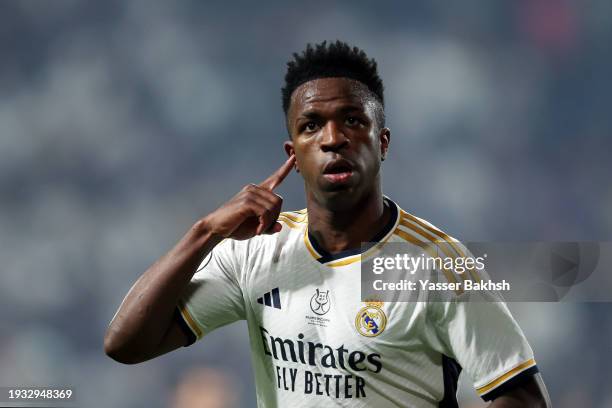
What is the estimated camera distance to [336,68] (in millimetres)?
3076

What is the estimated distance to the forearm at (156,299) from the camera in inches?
114

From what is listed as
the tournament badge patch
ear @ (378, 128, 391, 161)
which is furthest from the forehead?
the tournament badge patch

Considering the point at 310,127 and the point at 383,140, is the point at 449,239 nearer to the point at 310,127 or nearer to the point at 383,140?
the point at 383,140

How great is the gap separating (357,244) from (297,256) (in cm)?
24

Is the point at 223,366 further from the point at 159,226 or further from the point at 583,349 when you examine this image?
the point at 583,349

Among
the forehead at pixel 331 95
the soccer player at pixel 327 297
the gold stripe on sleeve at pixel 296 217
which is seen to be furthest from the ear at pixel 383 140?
the gold stripe on sleeve at pixel 296 217

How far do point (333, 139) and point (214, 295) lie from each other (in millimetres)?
796

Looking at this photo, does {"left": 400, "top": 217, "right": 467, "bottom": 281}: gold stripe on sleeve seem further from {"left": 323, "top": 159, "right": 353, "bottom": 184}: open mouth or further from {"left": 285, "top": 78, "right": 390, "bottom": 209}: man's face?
{"left": 323, "top": 159, "right": 353, "bottom": 184}: open mouth

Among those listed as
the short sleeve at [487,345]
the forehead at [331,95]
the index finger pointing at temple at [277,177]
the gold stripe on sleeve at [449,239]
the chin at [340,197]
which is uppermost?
the forehead at [331,95]

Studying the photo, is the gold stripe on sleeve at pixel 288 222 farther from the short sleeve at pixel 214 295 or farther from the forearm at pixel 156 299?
the forearm at pixel 156 299

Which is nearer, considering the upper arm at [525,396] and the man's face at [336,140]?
the upper arm at [525,396]

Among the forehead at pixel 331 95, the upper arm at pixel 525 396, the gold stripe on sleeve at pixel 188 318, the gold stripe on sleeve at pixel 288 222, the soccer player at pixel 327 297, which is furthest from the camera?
the gold stripe on sleeve at pixel 288 222

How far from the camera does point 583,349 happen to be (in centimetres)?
731

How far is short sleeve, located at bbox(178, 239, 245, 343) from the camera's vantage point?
3072 millimetres
